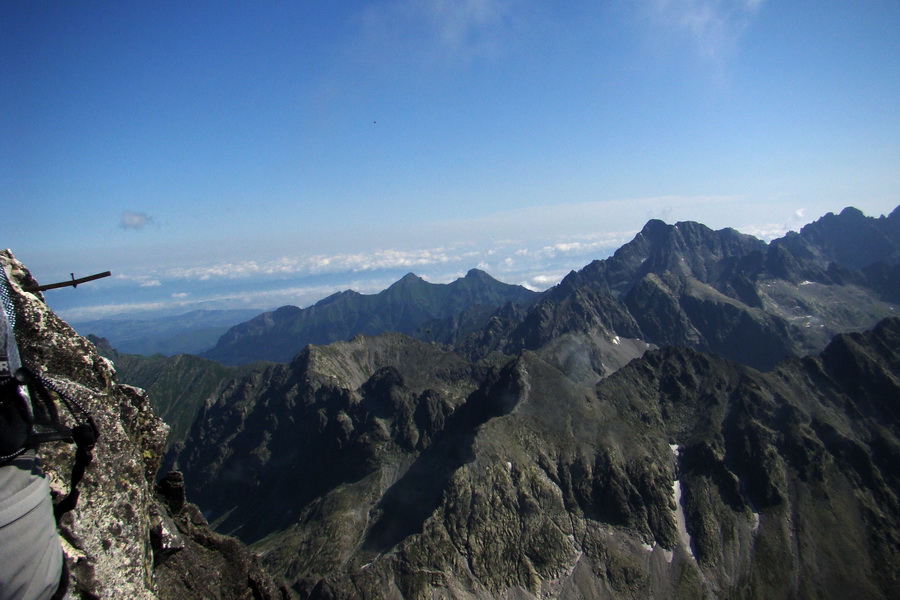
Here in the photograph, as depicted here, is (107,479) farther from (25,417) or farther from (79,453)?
(25,417)

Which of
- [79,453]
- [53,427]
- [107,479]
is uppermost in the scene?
[53,427]

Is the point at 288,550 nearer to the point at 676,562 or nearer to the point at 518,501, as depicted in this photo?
the point at 518,501

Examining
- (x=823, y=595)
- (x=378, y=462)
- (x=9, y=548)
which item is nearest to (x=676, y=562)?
(x=823, y=595)

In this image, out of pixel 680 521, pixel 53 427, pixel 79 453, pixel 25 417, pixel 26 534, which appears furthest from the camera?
pixel 680 521

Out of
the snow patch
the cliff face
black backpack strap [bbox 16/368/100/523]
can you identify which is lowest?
the snow patch

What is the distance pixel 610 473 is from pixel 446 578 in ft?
208

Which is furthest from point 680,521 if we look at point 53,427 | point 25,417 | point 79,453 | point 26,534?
point 25,417

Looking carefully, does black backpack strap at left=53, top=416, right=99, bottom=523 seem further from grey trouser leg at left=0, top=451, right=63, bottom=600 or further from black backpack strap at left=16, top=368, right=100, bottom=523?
grey trouser leg at left=0, top=451, right=63, bottom=600

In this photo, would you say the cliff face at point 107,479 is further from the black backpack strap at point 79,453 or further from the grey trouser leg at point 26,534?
the grey trouser leg at point 26,534

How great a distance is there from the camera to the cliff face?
11.3 m

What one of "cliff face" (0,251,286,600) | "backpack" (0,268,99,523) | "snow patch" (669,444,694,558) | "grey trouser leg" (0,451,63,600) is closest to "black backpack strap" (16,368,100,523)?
"backpack" (0,268,99,523)

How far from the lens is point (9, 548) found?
581 cm

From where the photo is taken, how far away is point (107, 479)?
41.1 ft

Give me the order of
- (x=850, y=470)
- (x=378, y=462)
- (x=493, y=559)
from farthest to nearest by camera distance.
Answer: (x=378, y=462) → (x=850, y=470) → (x=493, y=559)
